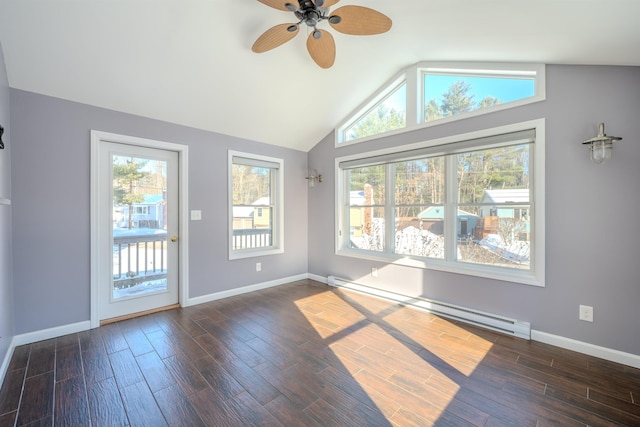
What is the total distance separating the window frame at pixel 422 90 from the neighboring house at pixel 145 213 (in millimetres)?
2774

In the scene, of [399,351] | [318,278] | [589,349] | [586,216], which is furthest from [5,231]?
[589,349]

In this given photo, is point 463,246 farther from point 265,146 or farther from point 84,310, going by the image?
point 84,310

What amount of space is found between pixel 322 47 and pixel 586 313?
336cm

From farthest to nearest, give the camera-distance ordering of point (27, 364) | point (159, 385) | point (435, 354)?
point (435, 354) < point (27, 364) < point (159, 385)

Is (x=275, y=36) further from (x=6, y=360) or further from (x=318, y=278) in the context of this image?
(x=318, y=278)

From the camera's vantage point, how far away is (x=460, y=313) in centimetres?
315

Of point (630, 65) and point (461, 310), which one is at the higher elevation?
point (630, 65)

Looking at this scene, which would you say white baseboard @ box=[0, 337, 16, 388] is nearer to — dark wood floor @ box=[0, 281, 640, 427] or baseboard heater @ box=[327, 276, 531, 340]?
→ dark wood floor @ box=[0, 281, 640, 427]

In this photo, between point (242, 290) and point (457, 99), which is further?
point (242, 290)

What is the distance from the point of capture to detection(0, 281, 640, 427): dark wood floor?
1.72 m

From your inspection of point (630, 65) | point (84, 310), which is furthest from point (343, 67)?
point (84, 310)

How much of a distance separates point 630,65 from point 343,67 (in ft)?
8.57


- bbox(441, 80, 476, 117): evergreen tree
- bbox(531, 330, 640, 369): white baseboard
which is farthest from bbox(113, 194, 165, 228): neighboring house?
bbox(531, 330, 640, 369): white baseboard

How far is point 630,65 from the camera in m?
2.29
